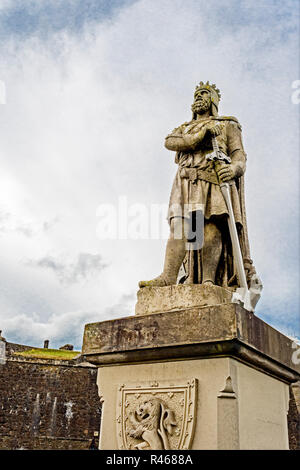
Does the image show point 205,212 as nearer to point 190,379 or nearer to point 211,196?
point 211,196

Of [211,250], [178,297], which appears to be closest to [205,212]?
[211,250]

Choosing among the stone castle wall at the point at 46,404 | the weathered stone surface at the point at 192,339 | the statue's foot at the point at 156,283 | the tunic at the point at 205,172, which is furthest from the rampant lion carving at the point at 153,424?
the stone castle wall at the point at 46,404

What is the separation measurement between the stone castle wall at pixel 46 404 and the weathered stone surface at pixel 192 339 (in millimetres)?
21870

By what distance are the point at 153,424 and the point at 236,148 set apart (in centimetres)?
269

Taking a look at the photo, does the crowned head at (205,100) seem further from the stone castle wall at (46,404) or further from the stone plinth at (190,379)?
the stone castle wall at (46,404)

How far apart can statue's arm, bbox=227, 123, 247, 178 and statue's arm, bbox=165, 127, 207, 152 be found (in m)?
0.37

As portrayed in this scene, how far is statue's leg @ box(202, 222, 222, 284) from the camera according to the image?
13.6ft

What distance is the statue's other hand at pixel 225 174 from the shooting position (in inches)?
167

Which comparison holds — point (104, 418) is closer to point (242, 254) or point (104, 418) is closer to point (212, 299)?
point (212, 299)

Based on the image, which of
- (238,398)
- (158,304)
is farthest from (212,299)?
(238,398)

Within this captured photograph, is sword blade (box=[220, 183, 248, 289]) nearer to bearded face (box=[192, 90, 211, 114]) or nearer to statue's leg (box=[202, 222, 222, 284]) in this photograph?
statue's leg (box=[202, 222, 222, 284])

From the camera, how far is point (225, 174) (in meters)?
4.25

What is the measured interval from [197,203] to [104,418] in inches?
78.3
